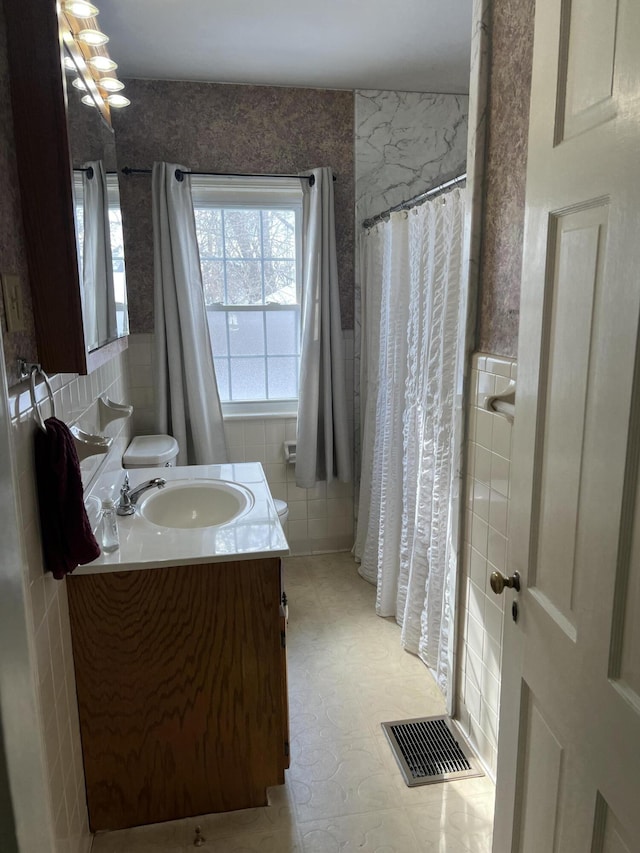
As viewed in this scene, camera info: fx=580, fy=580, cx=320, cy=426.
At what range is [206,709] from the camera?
1.70 m

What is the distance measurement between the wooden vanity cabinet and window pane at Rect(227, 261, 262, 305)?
2.05m

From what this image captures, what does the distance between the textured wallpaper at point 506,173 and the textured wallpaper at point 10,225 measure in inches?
49.0

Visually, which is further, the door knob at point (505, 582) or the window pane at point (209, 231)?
the window pane at point (209, 231)

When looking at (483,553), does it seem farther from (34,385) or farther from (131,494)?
(34,385)

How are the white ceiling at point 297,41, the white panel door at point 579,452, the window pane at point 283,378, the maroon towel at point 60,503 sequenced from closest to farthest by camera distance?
the white panel door at point 579,452 → the maroon towel at point 60,503 → the white ceiling at point 297,41 → the window pane at point 283,378

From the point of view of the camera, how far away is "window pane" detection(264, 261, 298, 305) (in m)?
3.35

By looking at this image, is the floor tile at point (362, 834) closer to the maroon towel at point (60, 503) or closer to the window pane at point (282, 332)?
the maroon towel at point (60, 503)

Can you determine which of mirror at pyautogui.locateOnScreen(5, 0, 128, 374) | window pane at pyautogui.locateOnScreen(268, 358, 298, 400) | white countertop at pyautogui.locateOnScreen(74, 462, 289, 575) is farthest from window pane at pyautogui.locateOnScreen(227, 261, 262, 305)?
mirror at pyautogui.locateOnScreen(5, 0, 128, 374)

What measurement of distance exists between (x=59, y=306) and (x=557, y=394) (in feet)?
3.45

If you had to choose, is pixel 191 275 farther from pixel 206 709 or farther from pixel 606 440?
pixel 606 440

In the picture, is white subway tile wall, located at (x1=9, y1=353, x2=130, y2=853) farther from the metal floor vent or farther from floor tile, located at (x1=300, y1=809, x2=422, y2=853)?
the metal floor vent

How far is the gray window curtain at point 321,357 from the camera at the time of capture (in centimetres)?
312

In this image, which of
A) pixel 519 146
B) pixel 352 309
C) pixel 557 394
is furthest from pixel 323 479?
pixel 557 394

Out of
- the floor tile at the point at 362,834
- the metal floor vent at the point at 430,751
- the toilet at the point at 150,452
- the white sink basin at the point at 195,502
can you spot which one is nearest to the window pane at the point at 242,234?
the toilet at the point at 150,452
